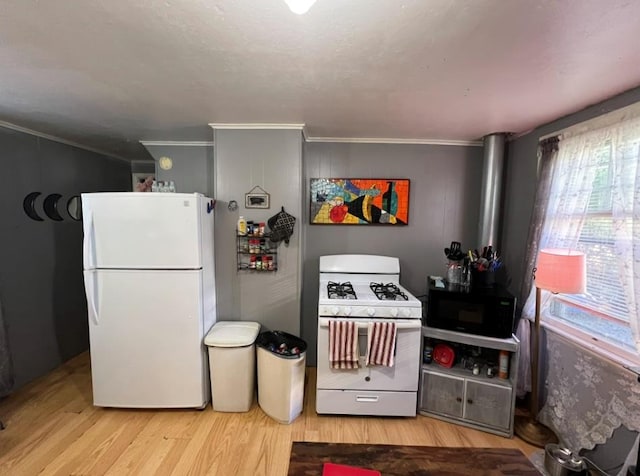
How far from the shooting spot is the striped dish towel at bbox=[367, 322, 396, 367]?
6.75 feet

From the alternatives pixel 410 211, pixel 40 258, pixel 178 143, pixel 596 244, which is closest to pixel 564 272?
pixel 596 244

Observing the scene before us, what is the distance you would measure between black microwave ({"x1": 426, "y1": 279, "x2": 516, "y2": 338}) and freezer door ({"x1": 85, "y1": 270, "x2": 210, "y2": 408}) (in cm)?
185

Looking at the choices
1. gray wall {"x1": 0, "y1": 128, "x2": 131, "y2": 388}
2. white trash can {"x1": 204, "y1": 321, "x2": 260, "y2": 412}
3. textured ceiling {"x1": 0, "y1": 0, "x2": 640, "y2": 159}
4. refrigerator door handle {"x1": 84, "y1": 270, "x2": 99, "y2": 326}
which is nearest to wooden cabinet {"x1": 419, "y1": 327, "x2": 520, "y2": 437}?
white trash can {"x1": 204, "y1": 321, "x2": 260, "y2": 412}

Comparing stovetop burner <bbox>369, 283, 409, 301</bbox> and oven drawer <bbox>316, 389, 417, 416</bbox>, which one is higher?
stovetop burner <bbox>369, 283, 409, 301</bbox>

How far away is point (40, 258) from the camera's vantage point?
267 cm

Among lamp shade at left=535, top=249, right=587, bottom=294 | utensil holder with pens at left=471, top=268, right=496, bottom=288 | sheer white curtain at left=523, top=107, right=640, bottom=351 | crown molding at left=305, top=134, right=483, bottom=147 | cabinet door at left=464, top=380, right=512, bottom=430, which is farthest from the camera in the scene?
crown molding at left=305, top=134, right=483, bottom=147

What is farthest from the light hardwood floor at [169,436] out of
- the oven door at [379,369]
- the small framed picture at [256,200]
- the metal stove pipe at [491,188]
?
the small framed picture at [256,200]

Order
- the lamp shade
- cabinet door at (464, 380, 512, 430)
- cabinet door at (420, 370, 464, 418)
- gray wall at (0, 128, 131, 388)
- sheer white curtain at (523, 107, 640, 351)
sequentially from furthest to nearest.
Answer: gray wall at (0, 128, 131, 388) < cabinet door at (420, 370, 464, 418) < cabinet door at (464, 380, 512, 430) < the lamp shade < sheer white curtain at (523, 107, 640, 351)

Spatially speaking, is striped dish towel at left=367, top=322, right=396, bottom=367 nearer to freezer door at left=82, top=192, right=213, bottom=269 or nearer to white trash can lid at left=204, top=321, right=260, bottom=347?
white trash can lid at left=204, top=321, right=260, bottom=347

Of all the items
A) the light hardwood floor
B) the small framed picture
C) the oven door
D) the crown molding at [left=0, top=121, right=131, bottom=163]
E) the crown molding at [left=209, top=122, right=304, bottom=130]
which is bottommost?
the light hardwood floor

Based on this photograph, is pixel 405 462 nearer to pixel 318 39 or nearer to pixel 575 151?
pixel 318 39

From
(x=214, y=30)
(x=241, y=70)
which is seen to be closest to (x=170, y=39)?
(x=214, y=30)

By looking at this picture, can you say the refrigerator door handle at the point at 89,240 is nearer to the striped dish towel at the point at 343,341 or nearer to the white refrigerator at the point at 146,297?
the white refrigerator at the point at 146,297

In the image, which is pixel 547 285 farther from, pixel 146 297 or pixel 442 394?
pixel 146 297
